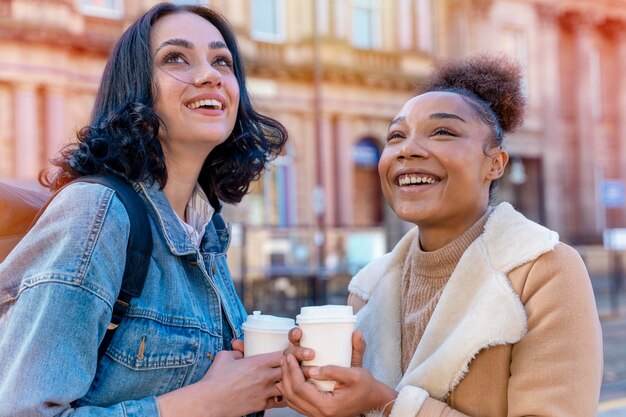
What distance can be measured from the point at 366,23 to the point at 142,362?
20764 millimetres

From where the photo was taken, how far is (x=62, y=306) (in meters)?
1.72

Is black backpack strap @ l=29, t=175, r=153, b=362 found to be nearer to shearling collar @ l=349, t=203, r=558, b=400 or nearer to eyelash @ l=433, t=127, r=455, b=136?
shearling collar @ l=349, t=203, r=558, b=400

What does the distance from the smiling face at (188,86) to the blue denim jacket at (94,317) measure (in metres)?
0.20

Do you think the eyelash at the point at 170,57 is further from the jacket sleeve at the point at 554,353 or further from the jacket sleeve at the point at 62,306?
the jacket sleeve at the point at 554,353

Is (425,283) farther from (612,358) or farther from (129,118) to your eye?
(612,358)

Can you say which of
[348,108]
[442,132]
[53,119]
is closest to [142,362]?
[442,132]

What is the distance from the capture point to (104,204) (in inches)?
73.7

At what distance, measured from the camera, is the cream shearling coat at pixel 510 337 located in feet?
6.42

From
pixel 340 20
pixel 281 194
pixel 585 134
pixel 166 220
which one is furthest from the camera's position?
pixel 585 134

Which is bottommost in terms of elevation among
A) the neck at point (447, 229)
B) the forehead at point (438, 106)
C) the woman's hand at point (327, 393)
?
the woman's hand at point (327, 393)

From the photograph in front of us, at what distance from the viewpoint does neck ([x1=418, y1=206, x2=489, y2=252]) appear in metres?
2.37

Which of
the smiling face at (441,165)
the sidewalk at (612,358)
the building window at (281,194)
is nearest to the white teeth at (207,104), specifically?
the smiling face at (441,165)

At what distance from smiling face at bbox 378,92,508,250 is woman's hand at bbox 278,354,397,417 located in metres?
0.59

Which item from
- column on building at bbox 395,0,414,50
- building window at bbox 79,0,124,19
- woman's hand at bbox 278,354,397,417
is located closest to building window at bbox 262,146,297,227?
column on building at bbox 395,0,414,50
